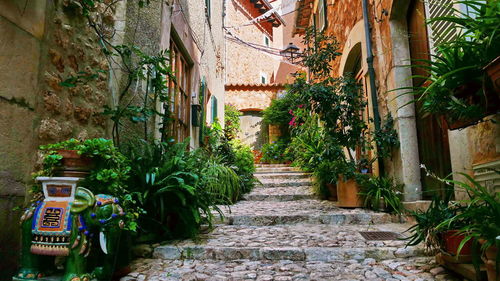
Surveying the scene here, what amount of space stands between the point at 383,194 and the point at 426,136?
78 cm

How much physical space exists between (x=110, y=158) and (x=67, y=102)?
→ 2.11 ft

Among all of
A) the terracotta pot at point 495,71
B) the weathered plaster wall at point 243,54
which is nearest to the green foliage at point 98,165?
the terracotta pot at point 495,71

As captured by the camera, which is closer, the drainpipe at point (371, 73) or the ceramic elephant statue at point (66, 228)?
the ceramic elephant statue at point (66, 228)

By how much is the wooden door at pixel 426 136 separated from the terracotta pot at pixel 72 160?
3002 millimetres

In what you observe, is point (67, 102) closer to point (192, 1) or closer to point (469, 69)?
point (469, 69)

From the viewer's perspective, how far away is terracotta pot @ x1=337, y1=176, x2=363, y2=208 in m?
3.80

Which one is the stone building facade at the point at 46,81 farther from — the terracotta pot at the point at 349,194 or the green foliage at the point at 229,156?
the green foliage at the point at 229,156

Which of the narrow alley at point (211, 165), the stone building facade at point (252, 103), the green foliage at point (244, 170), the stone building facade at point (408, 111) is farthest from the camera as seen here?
the stone building facade at point (252, 103)

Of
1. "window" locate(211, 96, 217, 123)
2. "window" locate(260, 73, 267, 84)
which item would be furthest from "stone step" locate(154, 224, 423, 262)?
"window" locate(260, 73, 267, 84)

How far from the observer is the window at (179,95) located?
4309 millimetres

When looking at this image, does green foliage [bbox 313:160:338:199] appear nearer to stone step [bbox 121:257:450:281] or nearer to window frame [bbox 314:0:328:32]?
stone step [bbox 121:257:450:281]

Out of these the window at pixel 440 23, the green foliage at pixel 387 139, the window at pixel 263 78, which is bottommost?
the green foliage at pixel 387 139

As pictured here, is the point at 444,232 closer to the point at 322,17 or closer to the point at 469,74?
the point at 469,74

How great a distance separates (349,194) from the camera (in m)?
3.82
